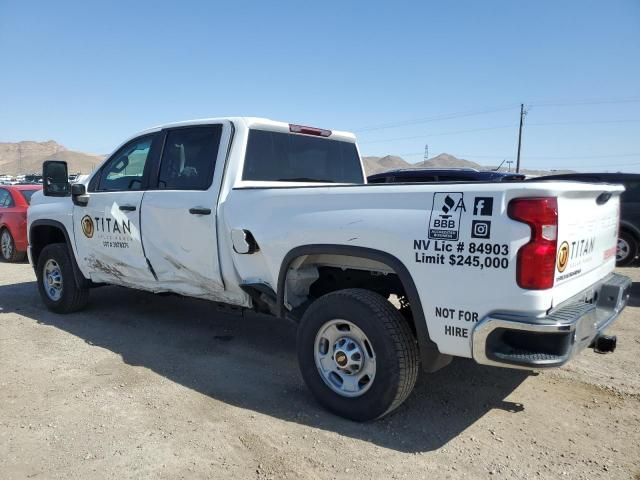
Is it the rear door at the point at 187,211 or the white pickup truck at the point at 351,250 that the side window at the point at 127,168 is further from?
the rear door at the point at 187,211

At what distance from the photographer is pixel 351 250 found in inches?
129

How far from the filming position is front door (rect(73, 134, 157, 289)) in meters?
4.92

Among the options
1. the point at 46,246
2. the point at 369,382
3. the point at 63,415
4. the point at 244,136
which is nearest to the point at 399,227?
the point at 369,382

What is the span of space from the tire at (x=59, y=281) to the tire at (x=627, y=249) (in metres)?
8.06

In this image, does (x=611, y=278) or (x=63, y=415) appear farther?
(x=611, y=278)

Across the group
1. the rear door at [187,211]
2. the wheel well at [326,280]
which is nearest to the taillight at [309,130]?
the rear door at [187,211]

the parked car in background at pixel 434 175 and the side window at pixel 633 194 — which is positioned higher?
the parked car in background at pixel 434 175

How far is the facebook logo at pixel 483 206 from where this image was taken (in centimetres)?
271

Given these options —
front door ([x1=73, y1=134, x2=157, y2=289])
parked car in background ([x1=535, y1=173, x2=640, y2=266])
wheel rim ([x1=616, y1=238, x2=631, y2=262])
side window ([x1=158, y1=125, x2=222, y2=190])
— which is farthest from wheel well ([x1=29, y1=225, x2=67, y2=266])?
wheel rim ([x1=616, y1=238, x2=631, y2=262])

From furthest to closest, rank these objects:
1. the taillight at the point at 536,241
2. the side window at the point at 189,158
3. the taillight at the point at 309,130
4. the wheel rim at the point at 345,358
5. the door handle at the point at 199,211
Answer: the taillight at the point at 309,130, the side window at the point at 189,158, the door handle at the point at 199,211, the wheel rim at the point at 345,358, the taillight at the point at 536,241

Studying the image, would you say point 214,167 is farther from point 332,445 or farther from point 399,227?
point 332,445

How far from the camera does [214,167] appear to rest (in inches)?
169

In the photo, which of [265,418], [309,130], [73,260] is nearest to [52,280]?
[73,260]

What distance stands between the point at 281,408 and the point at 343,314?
0.87 m
